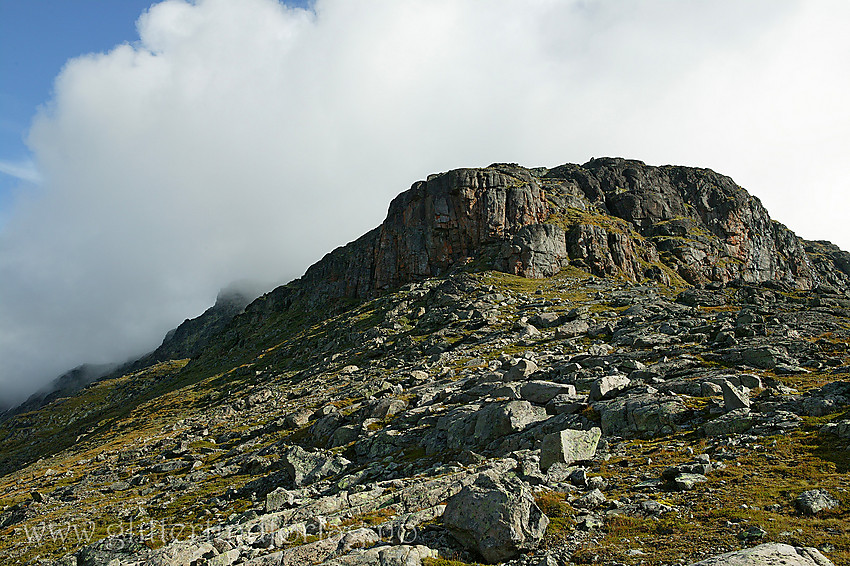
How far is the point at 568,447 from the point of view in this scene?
2195 cm

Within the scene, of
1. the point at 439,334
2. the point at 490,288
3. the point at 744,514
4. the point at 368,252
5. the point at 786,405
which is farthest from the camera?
the point at 368,252

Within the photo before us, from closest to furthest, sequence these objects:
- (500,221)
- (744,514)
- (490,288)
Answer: (744,514) → (490,288) → (500,221)

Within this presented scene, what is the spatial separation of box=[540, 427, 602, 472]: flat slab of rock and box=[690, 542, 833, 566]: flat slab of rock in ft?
35.8

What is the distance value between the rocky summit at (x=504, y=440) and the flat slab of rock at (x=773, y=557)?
2.8 inches

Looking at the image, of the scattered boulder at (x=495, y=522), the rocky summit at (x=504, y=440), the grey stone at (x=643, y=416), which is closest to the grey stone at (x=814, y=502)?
the rocky summit at (x=504, y=440)

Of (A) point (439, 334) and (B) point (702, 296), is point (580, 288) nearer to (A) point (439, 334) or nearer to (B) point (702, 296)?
(B) point (702, 296)

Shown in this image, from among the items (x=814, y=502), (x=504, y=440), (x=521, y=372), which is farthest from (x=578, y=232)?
(x=814, y=502)

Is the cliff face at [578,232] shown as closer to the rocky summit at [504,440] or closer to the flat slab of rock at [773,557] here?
the rocky summit at [504,440]

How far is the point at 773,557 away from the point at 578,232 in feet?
387

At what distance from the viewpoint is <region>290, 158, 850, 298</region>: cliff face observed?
387 feet

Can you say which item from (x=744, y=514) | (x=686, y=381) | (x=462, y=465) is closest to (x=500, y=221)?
(x=686, y=381)

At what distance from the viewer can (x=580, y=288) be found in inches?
3878

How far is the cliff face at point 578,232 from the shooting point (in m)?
118

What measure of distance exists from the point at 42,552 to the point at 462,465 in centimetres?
3465
